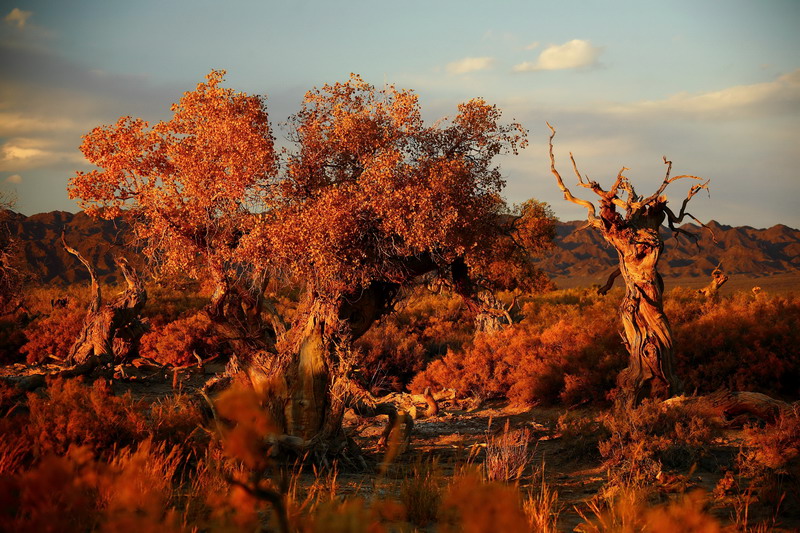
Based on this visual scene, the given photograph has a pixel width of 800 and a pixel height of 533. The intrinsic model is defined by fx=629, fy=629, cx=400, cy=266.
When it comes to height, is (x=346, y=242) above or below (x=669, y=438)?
above

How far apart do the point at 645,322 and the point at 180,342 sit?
14443 mm

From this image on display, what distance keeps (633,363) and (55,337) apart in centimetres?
1767

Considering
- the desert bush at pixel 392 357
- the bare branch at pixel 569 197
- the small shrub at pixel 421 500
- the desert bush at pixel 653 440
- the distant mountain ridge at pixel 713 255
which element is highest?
the bare branch at pixel 569 197

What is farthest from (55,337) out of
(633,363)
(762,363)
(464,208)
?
(762,363)

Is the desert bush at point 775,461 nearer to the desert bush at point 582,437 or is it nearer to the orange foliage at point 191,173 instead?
the desert bush at point 582,437

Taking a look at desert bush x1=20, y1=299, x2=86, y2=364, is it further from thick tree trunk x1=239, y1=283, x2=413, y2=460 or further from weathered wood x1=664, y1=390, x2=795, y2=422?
weathered wood x1=664, y1=390, x2=795, y2=422

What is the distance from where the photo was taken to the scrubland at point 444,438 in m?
2.43

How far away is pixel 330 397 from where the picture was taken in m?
10.7

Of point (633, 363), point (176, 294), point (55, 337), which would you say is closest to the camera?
point (633, 363)

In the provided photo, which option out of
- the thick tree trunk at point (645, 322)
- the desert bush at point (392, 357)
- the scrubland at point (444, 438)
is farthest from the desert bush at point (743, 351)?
the desert bush at point (392, 357)

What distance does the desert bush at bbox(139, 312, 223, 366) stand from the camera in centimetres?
2028

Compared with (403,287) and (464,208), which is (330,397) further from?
(464,208)

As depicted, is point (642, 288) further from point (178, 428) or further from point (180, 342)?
point (180, 342)

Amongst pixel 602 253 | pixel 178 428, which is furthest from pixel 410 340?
pixel 602 253
